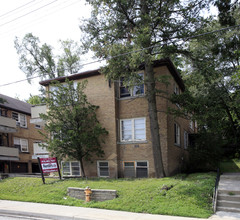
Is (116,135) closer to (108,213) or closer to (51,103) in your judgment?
(51,103)

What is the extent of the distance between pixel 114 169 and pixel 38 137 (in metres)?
18.3

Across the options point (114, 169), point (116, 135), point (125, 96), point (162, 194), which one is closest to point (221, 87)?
point (125, 96)

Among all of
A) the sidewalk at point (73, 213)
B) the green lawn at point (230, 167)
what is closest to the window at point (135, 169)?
the green lawn at point (230, 167)

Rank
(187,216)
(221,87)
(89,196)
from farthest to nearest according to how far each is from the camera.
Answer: (221,87) < (89,196) < (187,216)

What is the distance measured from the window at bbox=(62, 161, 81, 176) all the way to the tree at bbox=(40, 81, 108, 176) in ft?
4.08

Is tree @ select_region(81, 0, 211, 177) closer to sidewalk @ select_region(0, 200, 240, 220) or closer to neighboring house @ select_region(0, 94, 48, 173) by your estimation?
sidewalk @ select_region(0, 200, 240, 220)

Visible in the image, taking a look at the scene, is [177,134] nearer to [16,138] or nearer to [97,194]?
[97,194]

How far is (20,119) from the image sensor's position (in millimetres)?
29578

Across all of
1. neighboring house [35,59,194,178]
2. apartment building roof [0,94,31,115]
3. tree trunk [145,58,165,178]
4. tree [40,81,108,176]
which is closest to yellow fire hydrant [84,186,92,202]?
tree trunk [145,58,165,178]

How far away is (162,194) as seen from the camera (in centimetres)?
1030

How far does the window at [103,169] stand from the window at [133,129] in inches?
82.0

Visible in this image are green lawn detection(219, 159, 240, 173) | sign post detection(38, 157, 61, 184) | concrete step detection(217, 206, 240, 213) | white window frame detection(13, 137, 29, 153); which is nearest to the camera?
concrete step detection(217, 206, 240, 213)

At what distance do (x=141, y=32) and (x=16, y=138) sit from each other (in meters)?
21.1

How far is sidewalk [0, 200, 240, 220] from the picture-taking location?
328 inches
